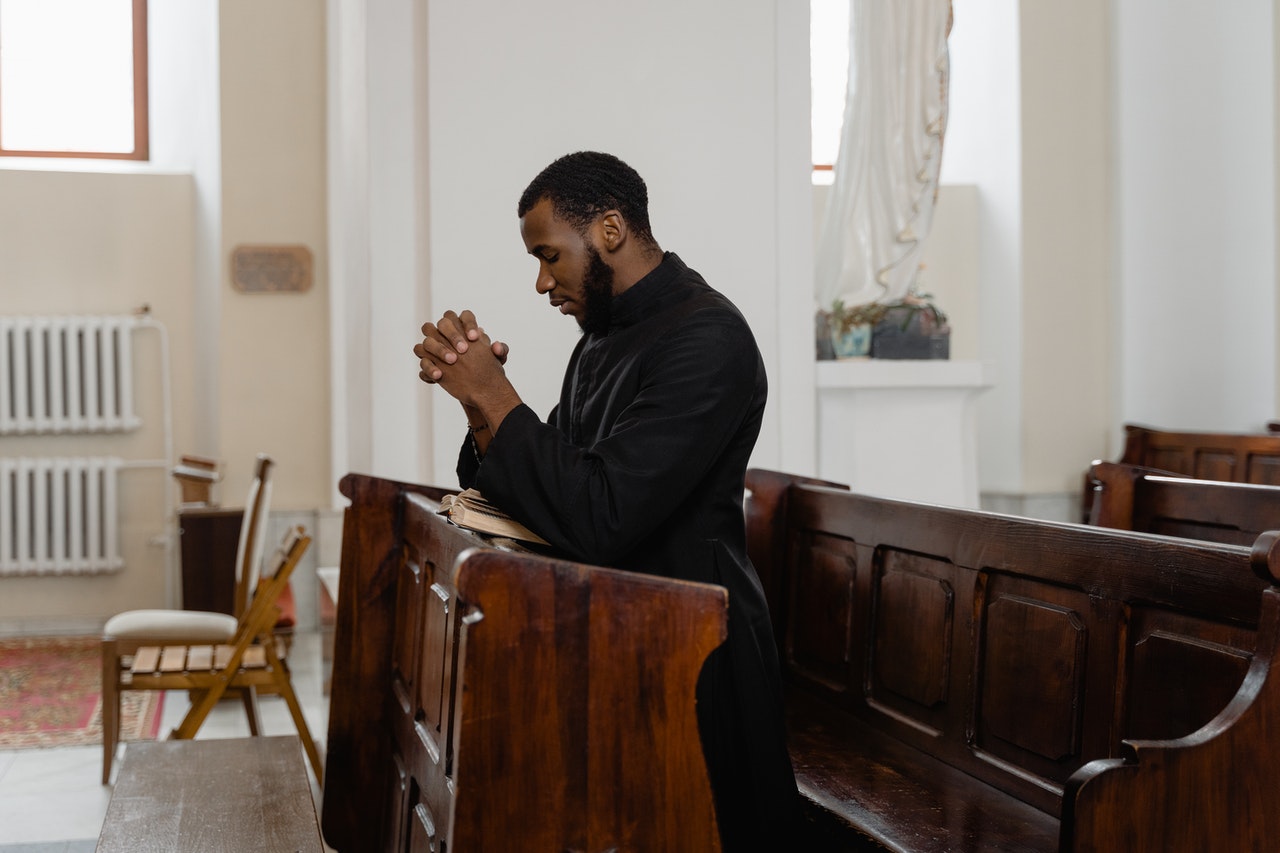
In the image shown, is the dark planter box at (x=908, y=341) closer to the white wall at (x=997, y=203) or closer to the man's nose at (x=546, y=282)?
the man's nose at (x=546, y=282)

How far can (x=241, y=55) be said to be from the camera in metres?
7.47

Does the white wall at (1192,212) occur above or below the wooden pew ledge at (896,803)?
above

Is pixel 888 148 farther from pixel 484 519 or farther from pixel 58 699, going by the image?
pixel 58 699

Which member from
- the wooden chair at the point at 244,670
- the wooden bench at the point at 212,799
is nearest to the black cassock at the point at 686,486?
the wooden bench at the point at 212,799

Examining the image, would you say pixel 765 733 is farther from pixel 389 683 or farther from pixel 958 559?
pixel 389 683

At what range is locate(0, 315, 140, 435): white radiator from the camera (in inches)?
297

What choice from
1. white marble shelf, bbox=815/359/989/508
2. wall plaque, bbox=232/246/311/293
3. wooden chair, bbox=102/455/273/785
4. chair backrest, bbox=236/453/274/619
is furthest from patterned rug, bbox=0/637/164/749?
white marble shelf, bbox=815/359/989/508

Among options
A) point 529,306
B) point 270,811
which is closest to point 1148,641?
point 270,811

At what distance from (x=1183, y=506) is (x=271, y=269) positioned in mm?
5712

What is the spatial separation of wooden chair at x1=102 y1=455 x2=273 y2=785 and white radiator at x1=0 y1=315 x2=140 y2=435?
2.96 m

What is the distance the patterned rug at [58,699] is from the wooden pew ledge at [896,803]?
3620 millimetres

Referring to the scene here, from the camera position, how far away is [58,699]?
5.97 meters

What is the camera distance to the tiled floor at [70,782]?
161 inches

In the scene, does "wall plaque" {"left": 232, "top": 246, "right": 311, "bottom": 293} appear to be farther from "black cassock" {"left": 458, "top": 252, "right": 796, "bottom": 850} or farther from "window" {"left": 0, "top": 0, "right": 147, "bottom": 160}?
"black cassock" {"left": 458, "top": 252, "right": 796, "bottom": 850}
